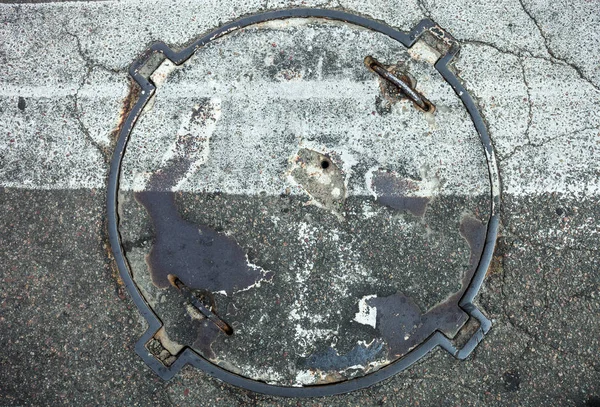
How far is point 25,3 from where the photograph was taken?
241 centimetres

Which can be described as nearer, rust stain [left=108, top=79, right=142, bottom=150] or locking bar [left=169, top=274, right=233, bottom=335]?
locking bar [left=169, top=274, right=233, bottom=335]

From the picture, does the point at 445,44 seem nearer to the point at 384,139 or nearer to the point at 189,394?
the point at 384,139

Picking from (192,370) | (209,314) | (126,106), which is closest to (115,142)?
(126,106)

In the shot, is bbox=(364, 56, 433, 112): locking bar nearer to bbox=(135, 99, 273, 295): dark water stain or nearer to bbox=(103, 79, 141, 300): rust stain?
bbox=(135, 99, 273, 295): dark water stain

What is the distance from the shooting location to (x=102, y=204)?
216cm

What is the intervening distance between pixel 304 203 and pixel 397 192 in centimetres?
43

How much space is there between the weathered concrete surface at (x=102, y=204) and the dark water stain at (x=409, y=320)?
125 millimetres

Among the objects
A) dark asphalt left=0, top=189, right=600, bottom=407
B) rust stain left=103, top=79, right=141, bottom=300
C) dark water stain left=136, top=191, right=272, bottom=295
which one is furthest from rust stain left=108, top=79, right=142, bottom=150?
dark water stain left=136, top=191, right=272, bottom=295

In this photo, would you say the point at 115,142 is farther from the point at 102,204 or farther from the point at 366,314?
the point at 366,314

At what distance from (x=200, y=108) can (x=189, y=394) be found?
52.7 inches

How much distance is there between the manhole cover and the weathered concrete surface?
0.34 feet

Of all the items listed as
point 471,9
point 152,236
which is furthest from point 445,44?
point 152,236

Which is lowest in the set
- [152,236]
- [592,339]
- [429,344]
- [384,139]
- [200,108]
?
[152,236]

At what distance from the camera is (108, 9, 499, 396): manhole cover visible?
2025mm
